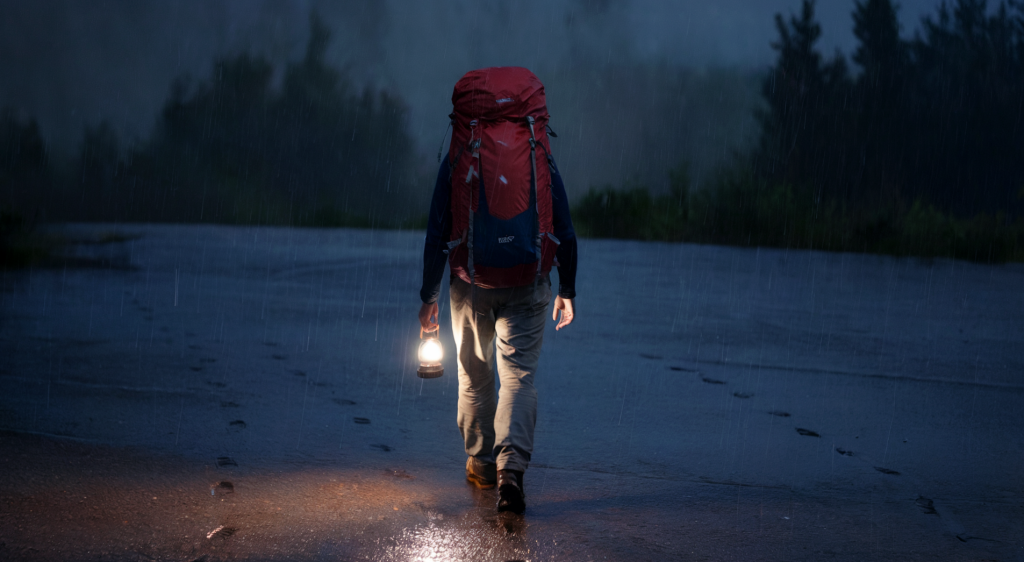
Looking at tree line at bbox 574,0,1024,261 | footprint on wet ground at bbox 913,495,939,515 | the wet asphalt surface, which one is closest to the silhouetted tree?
tree line at bbox 574,0,1024,261

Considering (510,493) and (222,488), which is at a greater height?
(510,493)

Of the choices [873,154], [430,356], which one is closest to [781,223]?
[873,154]

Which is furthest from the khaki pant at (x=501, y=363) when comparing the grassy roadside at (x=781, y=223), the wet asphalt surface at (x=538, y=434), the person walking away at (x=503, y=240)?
the grassy roadside at (x=781, y=223)

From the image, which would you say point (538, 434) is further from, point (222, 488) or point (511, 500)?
point (222, 488)

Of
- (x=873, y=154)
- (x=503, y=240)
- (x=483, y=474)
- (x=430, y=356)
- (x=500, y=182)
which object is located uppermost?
(x=873, y=154)

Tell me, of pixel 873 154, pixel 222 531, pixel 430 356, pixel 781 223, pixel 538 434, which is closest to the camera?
pixel 222 531

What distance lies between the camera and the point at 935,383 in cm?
666

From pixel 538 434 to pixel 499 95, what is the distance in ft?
7.02

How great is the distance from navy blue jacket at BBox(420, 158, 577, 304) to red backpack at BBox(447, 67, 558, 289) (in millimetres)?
70

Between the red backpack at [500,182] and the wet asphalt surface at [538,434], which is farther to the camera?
the red backpack at [500,182]

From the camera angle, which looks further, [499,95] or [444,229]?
[444,229]

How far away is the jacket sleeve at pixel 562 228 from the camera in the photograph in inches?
143

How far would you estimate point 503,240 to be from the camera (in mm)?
3432

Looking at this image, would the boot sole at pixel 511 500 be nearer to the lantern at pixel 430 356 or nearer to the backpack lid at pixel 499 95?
the lantern at pixel 430 356
